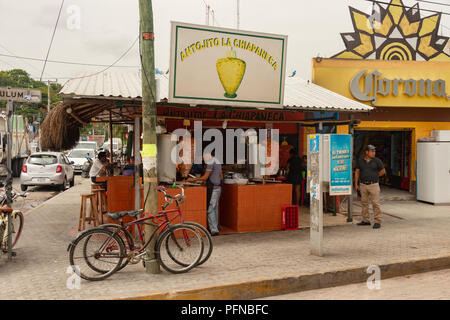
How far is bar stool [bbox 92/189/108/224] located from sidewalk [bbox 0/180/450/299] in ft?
2.23

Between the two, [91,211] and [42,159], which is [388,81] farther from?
[42,159]

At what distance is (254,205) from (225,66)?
2954mm

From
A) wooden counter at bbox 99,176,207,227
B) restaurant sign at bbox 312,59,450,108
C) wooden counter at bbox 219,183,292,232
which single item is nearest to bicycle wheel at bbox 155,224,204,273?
wooden counter at bbox 99,176,207,227

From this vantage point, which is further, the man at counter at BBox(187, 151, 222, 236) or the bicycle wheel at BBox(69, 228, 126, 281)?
the man at counter at BBox(187, 151, 222, 236)

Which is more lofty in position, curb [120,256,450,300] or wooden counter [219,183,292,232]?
wooden counter [219,183,292,232]

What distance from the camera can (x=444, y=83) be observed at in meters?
13.5

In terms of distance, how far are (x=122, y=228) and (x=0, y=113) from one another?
18405 millimetres

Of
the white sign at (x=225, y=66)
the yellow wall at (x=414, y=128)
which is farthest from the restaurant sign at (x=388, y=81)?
the white sign at (x=225, y=66)

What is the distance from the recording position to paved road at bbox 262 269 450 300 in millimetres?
5156

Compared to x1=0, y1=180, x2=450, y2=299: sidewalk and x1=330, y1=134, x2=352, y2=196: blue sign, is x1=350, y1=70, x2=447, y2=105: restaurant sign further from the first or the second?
x1=330, y1=134, x2=352, y2=196: blue sign

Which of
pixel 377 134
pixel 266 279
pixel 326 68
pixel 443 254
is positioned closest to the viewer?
pixel 266 279
